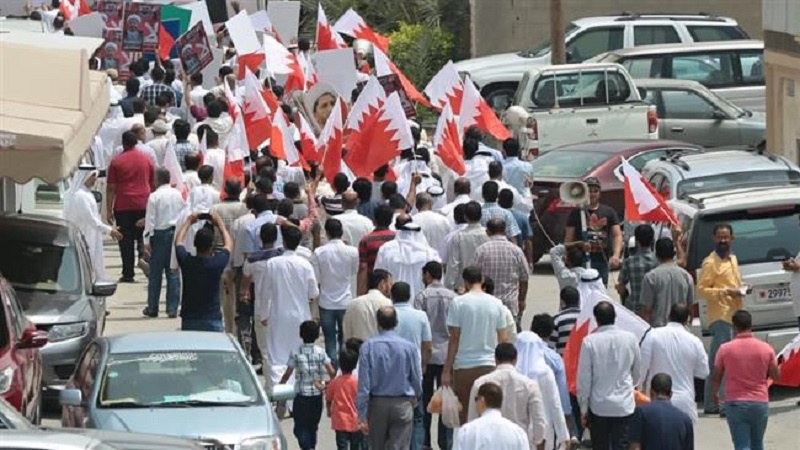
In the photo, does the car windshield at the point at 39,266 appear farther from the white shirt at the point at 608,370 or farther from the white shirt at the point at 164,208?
the white shirt at the point at 608,370

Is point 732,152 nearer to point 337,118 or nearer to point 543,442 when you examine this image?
point 337,118

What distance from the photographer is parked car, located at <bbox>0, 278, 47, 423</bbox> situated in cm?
1564

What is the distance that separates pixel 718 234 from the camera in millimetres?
19062

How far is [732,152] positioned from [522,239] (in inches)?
104

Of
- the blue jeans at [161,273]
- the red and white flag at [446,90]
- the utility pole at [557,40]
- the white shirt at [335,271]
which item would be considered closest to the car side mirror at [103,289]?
the white shirt at [335,271]

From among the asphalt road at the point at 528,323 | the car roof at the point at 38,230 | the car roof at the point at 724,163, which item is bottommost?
the asphalt road at the point at 528,323

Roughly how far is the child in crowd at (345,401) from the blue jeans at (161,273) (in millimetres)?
6458

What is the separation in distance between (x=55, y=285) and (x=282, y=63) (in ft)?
29.3

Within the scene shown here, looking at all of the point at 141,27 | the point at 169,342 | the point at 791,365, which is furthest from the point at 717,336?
the point at 141,27

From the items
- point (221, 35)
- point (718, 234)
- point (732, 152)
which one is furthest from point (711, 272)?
point (221, 35)

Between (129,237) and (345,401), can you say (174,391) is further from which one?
(129,237)

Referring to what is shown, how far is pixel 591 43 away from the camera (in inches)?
1505

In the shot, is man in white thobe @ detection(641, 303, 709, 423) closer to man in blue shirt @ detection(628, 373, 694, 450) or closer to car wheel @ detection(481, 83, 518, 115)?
man in blue shirt @ detection(628, 373, 694, 450)

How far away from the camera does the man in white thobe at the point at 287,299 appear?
62.1 feet
